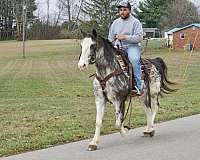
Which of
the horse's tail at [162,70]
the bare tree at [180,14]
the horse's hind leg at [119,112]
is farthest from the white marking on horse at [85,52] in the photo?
the bare tree at [180,14]

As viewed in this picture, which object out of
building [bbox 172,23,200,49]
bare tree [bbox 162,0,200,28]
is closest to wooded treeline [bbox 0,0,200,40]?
bare tree [bbox 162,0,200,28]

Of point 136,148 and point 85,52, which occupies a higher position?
point 85,52

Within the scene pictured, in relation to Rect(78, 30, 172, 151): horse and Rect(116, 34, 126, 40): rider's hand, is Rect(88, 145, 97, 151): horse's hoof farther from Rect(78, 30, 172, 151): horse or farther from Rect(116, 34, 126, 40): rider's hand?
Rect(116, 34, 126, 40): rider's hand

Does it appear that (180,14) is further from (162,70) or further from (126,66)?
(126,66)

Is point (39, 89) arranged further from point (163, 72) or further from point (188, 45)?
point (188, 45)

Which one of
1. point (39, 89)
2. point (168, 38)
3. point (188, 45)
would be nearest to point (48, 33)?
point (168, 38)

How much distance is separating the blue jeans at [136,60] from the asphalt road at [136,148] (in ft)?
3.46

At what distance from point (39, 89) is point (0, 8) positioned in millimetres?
115230

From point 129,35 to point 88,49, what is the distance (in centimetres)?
122

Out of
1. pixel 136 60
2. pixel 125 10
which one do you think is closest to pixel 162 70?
pixel 136 60

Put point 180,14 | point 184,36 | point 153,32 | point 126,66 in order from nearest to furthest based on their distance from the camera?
1. point 126,66
2. point 184,36
3. point 180,14
4. point 153,32

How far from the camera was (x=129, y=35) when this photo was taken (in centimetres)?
875

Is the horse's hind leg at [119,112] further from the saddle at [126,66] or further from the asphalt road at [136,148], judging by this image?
the saddle at [126,66]

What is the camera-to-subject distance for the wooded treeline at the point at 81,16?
3059 inches
